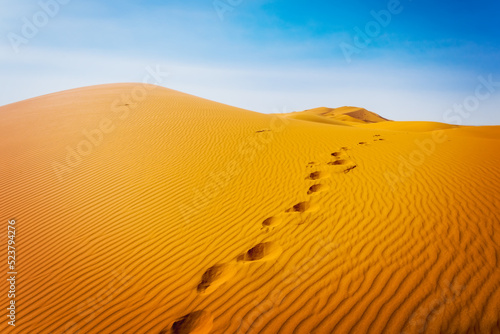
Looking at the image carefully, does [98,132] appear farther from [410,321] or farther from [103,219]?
[410,321]

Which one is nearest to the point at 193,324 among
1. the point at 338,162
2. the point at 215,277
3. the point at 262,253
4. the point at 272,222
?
the point at 215,277

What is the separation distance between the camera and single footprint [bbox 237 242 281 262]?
3998 mm

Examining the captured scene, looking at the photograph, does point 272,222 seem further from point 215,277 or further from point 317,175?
point 317,175

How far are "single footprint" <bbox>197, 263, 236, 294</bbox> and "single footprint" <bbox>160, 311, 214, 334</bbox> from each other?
1.20 ft

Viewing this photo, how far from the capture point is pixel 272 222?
4.91 meters

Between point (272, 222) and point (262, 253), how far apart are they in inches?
35.2

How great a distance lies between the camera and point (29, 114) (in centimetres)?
1650

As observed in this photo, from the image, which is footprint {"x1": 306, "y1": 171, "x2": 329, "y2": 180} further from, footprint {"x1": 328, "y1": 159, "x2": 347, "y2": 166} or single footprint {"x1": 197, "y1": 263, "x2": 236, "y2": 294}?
single footprint {"x1": 197, "y1": 263, "x2": 236, "y2": 294}

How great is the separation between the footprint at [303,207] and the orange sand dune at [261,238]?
21 millimetres

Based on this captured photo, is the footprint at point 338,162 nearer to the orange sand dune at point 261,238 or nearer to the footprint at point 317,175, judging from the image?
the orange sand dune at point 261,238

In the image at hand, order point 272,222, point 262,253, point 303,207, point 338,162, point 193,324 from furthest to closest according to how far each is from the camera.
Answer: point 338,162 < point 303,207 < point 272,222 < point 262,253 < point 193,324

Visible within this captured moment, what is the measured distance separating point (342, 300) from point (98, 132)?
1253cm

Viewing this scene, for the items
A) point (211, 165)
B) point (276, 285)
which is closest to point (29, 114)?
point (211, 165)

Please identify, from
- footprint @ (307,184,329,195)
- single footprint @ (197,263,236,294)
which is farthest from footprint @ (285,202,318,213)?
single footprint @ (197,263,236,294)
